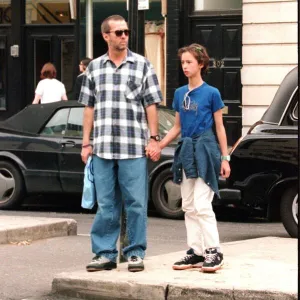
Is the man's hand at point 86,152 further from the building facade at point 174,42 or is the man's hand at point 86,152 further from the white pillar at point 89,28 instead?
the white pillar at point 89,28

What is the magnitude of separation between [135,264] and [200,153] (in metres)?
0.94

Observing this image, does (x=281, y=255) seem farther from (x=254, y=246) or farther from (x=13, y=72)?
(x=13, y=72)

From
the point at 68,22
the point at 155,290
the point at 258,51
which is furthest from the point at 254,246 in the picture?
the point at 68,22

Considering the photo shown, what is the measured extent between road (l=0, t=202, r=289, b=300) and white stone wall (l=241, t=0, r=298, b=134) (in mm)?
5590

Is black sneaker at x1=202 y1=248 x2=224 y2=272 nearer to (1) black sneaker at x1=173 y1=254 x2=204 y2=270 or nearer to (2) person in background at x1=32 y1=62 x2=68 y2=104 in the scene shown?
(1) black sneaker at x1=173 y1=254 x2=204 y2=270

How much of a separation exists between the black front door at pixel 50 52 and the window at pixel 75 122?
21.6ft

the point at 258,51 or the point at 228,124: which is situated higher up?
the point at 258,51

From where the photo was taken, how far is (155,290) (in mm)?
8188

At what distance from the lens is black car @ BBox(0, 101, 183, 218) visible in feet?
49.8

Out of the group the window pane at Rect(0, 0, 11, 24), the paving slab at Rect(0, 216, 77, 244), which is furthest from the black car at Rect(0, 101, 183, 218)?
the window pane at Rect(0, 0, 11, 24)

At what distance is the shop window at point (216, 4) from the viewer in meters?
20.8

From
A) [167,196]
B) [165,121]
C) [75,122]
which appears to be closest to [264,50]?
[165,121]

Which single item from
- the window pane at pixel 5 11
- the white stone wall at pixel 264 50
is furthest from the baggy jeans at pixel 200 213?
the window pane at pixel 5 11

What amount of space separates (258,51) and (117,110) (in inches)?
460
